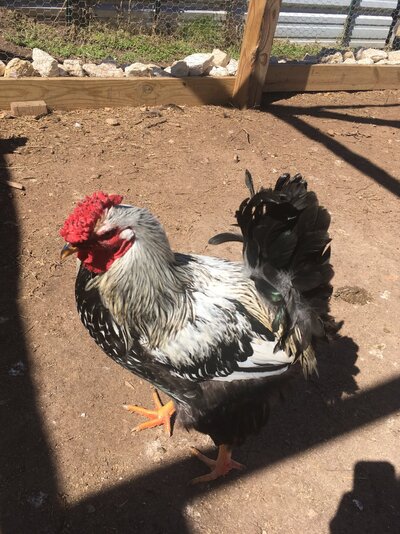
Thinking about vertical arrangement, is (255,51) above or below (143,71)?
above

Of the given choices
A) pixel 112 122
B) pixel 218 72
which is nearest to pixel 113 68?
pixel 112 122

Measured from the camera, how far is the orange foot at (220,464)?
244 centimetres

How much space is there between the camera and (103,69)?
5.62 m

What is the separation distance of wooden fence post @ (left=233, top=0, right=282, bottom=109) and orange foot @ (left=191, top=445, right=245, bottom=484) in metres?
4.46

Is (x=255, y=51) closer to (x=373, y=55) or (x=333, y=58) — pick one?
(x=333, y=58)

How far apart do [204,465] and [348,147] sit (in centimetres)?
413

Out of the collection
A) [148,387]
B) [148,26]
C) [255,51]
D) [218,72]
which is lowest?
[148,387]

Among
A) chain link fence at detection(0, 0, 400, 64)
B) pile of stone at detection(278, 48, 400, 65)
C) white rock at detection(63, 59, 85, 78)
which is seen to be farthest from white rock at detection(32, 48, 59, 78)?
pile of stone at detection(278, 48, 400, 65)

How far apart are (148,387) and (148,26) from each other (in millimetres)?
6668

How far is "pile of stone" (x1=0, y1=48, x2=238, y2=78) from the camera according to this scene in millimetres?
5031

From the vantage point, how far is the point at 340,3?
358 inches

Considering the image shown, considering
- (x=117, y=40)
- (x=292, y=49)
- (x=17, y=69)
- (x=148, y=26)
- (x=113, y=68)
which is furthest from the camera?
(x=292, y=49)

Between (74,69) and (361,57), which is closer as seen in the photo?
(74,69)

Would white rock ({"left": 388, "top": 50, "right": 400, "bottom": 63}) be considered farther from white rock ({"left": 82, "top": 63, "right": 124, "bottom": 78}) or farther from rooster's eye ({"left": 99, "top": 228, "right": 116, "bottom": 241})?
rooster's eye ({"left": 99, "top": 228, "right": 116, "bottom": 241})
